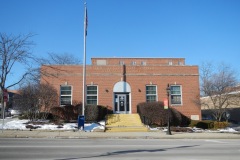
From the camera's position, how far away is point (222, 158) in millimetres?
10258

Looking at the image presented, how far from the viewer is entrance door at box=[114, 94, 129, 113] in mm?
33969

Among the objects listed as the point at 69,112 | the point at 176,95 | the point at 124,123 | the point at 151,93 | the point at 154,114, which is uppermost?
the point at 151,93

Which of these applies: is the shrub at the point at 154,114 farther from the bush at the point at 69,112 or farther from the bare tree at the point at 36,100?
the bare tree at the point at 36,100

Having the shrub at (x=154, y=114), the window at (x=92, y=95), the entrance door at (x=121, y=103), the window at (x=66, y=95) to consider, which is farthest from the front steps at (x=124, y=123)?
the window at (x=66, y=95)

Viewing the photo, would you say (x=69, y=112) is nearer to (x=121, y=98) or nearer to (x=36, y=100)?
(x=36, y=100)

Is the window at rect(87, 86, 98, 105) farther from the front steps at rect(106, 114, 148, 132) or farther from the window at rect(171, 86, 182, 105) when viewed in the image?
the window at rect(171, 86, 182, 105)

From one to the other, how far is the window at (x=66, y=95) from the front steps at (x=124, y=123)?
230 inches

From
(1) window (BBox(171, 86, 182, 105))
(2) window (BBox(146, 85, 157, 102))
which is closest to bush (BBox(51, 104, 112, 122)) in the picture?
(2) window (BBox(146, 85, 157, 102))

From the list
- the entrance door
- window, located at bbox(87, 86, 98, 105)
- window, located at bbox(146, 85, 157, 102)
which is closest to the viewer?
window, located at bbox(87, 86, 98, 105)

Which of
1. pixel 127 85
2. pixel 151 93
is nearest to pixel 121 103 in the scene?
pixel 127 85

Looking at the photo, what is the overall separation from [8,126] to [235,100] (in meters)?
28.3

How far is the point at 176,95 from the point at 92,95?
1087 cm

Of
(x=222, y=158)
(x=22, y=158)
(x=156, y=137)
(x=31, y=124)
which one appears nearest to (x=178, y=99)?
(x=156, y=137)

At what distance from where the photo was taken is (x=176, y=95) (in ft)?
113
